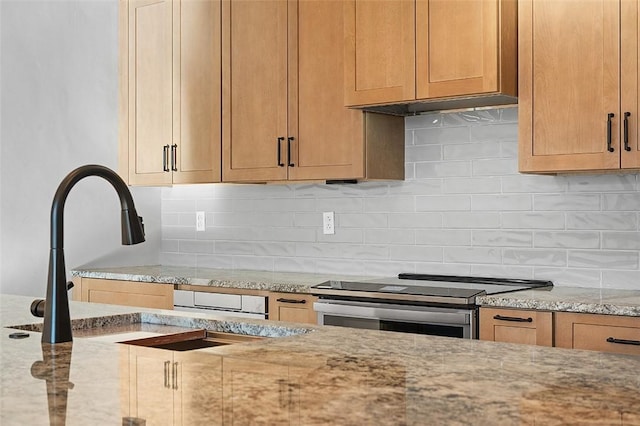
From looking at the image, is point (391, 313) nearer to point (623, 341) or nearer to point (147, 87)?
point (623, 341)

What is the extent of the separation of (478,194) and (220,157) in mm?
1474

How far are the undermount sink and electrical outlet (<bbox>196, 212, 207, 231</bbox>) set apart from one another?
2.87 meters

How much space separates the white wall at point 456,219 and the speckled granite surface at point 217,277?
0.20 m

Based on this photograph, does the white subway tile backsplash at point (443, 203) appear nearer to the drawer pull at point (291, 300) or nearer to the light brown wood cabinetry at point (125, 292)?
the drawer pull at point (291, 300)

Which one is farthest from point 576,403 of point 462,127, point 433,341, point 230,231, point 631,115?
point 230,231

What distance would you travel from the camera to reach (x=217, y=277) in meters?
4.43

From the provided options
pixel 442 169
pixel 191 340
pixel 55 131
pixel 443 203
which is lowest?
pixel 191 340

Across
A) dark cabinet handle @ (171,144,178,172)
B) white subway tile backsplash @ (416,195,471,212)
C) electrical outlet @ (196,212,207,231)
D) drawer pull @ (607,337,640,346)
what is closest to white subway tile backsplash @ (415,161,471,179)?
white subway tile backsplash @ (416,195,471,212)

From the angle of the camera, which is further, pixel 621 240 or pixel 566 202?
pixel 566 202

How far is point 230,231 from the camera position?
5160 mm

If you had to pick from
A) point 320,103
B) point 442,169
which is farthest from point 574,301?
point 320,103

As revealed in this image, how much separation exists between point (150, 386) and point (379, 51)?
8.85ft

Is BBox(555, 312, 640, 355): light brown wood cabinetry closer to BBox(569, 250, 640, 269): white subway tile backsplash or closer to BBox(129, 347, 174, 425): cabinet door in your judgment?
BBox(569, 250, 640, 269): white subway tile backsplash

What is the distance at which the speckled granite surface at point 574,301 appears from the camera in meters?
3.06
